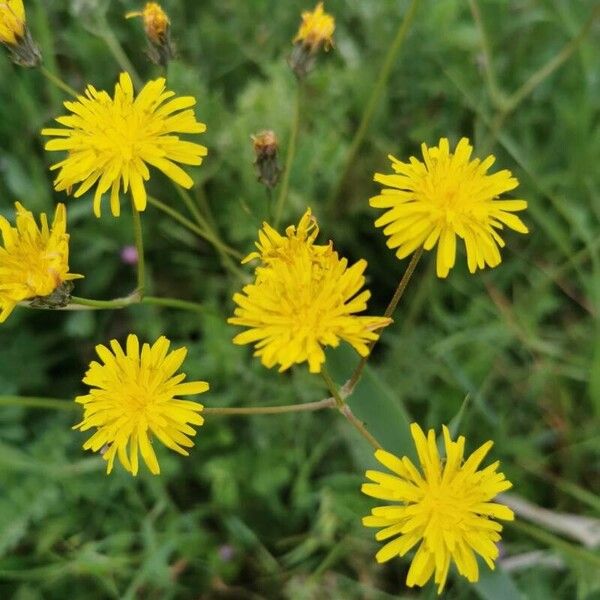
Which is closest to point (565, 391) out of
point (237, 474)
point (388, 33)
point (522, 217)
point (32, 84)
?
point (522, 217)

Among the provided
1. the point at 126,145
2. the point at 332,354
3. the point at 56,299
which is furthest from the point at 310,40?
the point at 56,299

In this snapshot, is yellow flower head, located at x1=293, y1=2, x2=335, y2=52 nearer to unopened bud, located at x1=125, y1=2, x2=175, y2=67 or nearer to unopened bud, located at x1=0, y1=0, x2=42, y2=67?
unopened bud, located at x1=125, y1=2, x2=175, y2=67

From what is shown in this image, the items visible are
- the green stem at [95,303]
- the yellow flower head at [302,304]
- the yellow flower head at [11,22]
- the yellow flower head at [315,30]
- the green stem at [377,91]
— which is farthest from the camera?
the green stem at [377,91]

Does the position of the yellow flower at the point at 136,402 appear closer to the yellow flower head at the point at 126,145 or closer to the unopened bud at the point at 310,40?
the yellow flower head at the point at 126,145

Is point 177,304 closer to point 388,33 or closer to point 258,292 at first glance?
point 258,292

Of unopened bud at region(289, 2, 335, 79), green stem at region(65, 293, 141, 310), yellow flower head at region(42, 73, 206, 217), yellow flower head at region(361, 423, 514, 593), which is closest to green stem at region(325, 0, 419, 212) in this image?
unopened bud at region(289, 2, 335, 79)

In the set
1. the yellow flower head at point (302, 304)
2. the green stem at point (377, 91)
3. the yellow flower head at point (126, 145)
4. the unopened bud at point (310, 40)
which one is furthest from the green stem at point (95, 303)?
the green stem at point (377, 91)
